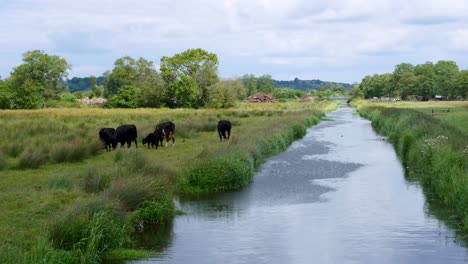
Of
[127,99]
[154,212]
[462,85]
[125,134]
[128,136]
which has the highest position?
[462,85]

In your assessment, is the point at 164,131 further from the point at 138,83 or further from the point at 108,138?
the point at 138,83

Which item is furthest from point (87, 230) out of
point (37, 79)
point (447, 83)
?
point (447, 83)

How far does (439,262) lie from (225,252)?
429 cm

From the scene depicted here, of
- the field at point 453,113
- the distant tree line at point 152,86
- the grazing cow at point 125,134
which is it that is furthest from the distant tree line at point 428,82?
the grazing cow at point 125,134

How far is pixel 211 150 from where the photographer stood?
73.7ft

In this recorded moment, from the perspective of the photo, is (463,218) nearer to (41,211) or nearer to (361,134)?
(41,211)

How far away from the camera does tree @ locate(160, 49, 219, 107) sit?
8388 centimetres

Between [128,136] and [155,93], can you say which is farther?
[155,93]

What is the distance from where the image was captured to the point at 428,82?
473 feet

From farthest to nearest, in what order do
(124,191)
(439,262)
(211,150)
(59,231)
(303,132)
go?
(303,132)
(211,150)
(124,191)
(439,262)
(59,231)

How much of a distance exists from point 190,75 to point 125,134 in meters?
61.8

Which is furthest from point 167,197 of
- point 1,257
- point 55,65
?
point 55,65

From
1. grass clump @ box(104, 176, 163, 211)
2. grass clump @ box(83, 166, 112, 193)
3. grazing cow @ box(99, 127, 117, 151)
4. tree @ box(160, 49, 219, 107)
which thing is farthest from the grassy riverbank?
tree @ box(160, 49, 219, 107)

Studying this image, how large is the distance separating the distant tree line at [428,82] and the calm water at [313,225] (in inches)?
4570
